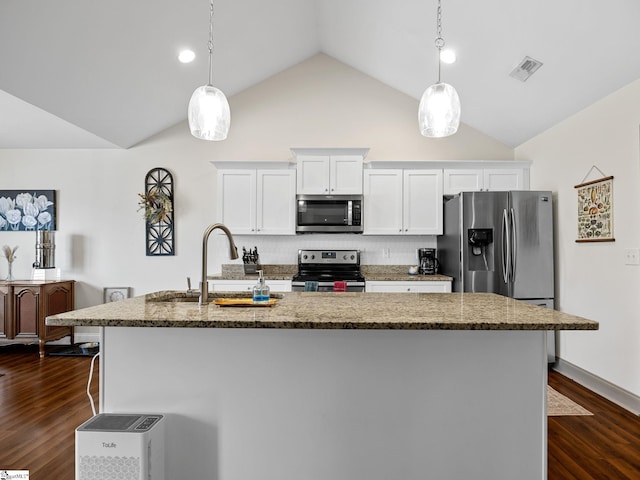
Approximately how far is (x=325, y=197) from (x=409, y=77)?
1587mm

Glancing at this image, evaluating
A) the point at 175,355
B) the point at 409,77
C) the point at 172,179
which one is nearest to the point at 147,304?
the point at 175,355

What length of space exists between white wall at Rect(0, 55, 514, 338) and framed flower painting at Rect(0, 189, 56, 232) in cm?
10

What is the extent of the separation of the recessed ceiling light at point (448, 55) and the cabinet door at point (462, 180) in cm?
117

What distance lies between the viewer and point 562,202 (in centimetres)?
399

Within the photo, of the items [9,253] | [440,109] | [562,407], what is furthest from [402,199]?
[9,253]

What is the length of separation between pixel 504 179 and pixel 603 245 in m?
1.42

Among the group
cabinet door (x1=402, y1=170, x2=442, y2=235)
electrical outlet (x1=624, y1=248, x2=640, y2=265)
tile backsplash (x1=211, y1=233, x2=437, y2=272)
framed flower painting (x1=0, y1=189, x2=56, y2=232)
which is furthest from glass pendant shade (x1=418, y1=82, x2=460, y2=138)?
framed flower painting (x1=0, y1=189, x2=56, y2=232)

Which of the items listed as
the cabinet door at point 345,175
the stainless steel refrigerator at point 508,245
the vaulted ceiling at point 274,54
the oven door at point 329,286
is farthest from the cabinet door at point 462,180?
the oven door at point 329,286

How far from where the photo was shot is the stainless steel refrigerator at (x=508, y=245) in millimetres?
3975

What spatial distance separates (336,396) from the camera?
1801mm

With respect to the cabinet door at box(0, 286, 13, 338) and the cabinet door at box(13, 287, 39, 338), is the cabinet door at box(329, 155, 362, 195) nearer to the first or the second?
the cabinet door at box(13, 287, 39, 338)

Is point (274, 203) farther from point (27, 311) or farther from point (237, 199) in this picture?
point (27, 311)

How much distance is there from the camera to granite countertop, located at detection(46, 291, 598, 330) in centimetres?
153

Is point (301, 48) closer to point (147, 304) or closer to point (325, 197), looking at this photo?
point (325, 197)
